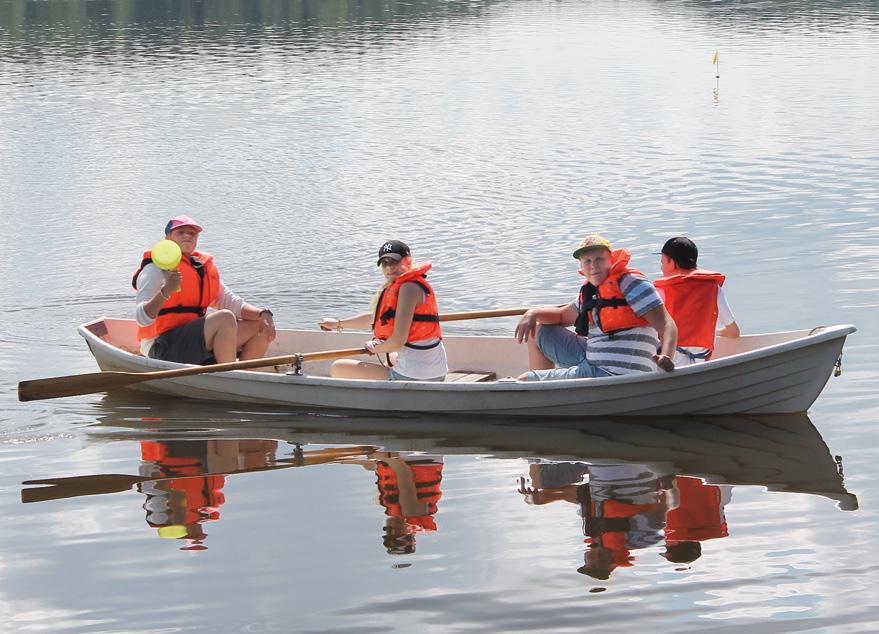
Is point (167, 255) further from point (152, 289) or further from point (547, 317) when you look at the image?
point (547, 317)

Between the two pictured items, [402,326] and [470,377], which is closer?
[402,326]

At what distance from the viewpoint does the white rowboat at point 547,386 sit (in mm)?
7641

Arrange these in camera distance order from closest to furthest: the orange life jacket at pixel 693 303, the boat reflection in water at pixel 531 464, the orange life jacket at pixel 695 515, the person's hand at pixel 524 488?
the orange life jacket at pixel 695 515
the boat reflection in water at pixel 531 464
the person's hand at pixel 524 488
the orange life jacket at pixel 693 303

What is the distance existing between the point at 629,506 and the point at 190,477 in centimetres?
241

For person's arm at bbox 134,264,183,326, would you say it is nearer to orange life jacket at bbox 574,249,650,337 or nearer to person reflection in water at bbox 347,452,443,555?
person reflection in water at bbox 347,452,443,555

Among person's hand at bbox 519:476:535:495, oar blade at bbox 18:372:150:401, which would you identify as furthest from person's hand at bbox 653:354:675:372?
oar blade at bbox 18:372:150:401

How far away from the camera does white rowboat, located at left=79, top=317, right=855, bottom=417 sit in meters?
7.64

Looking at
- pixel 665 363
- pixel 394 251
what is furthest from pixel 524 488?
pixel 394 251

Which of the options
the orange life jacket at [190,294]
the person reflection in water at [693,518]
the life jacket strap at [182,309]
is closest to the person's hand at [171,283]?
the orange life jacket at [190,294]

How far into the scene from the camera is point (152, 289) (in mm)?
8148

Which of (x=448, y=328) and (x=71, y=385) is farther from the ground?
(x=71, y=385)

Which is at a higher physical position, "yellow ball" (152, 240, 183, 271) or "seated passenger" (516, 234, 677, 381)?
"yellow ball" (152, 240, 183, 271)

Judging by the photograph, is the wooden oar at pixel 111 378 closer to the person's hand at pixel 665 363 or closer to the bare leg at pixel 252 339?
the bare leg at pixel 252 339

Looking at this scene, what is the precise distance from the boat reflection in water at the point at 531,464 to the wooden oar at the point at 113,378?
30 cm
